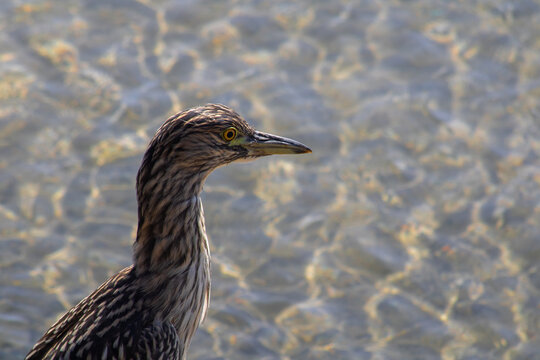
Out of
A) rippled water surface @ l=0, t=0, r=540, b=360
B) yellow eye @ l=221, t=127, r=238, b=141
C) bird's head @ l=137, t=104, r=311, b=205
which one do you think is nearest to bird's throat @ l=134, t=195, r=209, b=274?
bird's head @ l=137, t=104, r=311, b=205

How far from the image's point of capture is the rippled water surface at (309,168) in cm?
710

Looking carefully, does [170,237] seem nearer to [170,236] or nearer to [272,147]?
[170,236]

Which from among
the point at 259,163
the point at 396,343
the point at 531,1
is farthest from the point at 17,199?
the point at 531,1

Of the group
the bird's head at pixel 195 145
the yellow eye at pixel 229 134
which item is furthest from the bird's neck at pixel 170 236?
the yellow eye at pixel 229 134

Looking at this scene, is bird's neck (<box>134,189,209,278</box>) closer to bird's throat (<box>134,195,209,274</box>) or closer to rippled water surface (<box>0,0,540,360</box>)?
bird's throat (<box>134,195,209,274</box>)

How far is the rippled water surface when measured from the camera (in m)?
7.10

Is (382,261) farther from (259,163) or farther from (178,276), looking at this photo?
(178,276)

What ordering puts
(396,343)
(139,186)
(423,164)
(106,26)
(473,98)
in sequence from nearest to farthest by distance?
(139,186), (396,343), (423,164), (473,98), (106,26)

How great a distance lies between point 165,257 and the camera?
5.32m

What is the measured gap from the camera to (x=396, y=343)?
697 cm

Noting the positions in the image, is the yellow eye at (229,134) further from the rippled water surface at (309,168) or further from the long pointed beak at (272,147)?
the rippled water surface at (309,168)

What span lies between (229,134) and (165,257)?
83cm

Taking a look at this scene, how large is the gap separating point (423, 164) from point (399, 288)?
4.94 feet

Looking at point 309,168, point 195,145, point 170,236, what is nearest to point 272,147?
point 195,145
